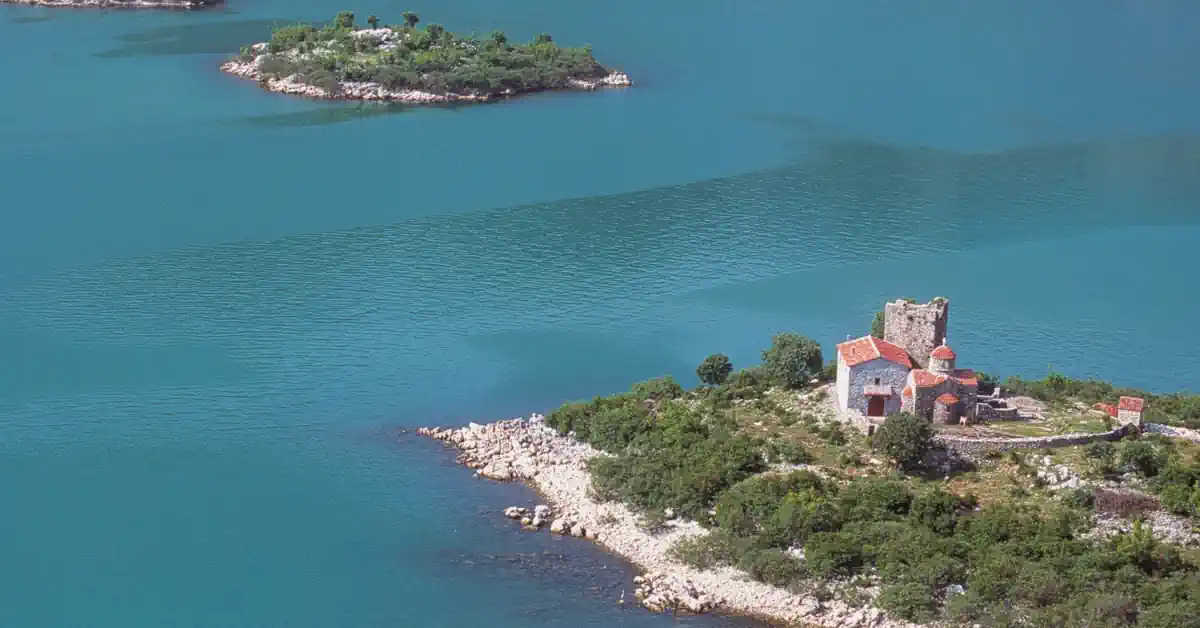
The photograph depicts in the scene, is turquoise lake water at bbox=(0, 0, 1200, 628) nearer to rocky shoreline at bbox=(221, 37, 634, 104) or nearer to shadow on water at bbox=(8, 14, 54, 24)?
rocky shoreline at bbox=(221, 37, 634, 104)

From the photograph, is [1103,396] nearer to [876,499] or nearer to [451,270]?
[876,499]

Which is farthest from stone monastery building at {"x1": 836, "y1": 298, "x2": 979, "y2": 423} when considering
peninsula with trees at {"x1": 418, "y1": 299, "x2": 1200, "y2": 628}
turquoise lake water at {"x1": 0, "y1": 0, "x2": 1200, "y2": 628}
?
turquoise lake water at {"x1": 0, "y1": 0, "x2": 1200, "y2": 628}

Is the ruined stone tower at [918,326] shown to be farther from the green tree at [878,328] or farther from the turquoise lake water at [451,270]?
the turquoise lake water at [451,270]

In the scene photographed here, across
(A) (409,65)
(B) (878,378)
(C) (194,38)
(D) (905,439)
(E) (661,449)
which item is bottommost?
(E) (661,449)

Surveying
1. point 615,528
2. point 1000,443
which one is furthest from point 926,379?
point 615,528

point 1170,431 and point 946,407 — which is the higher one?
point 946,407

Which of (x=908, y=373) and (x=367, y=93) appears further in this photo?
(x=367, y=93)
